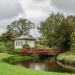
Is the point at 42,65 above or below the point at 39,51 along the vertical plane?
below

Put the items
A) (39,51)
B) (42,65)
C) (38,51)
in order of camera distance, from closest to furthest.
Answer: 1. (42,65)
2. (38,51)
3. (39,51)

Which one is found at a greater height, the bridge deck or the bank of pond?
the bridge deck

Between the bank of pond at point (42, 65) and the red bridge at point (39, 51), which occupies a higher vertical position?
the red bridge at point (39, 51)

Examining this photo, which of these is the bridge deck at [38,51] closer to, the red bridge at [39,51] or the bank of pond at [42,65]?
the red bridge at [39,51]

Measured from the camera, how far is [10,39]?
301ft

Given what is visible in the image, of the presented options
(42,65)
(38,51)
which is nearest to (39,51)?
(38,51)

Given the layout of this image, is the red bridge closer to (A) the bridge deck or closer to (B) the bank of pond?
(A) the bridge deck

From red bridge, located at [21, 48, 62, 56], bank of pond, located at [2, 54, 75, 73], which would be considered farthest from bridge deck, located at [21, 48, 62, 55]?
bank of pond, located at [2, 54, 75, 73]

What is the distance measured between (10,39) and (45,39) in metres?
18.1

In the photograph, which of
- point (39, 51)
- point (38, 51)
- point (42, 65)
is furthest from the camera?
point (39, 51)

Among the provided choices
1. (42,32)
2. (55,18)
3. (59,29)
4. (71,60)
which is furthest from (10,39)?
(71,60)

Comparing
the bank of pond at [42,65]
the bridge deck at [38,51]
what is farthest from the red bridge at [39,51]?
the bank of pond at [42,65]

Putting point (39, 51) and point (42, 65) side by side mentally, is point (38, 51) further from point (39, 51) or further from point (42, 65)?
point (42, 65)

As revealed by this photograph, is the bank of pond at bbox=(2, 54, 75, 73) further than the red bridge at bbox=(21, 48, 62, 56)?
No
